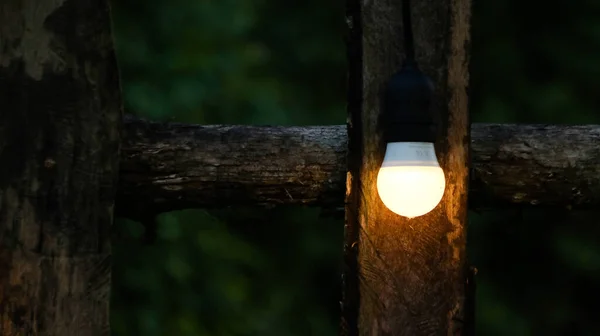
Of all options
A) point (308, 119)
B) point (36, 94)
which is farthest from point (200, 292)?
point (36, 94)

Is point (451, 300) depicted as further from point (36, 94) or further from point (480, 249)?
point (480, 249)

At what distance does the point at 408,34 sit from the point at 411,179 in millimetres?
226

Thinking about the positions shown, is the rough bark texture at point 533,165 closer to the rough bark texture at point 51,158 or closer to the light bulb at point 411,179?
the light bulb at point 411,179

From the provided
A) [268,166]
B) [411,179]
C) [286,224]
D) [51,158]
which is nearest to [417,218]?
[411,179]

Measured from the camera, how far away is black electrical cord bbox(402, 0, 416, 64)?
1.30m

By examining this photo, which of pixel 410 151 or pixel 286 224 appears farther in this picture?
pixel 286 224

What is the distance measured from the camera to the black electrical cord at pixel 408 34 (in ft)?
4.26

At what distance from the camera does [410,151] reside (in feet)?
4.06

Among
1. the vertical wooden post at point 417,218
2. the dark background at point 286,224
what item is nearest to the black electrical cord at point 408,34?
the vertical wooden post at point 417,218

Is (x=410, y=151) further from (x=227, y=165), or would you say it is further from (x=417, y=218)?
(x=227, y=165)

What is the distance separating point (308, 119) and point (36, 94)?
1279 millimetres

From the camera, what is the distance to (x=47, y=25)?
1296mm

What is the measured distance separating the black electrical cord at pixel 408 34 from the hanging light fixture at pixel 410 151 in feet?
0.09

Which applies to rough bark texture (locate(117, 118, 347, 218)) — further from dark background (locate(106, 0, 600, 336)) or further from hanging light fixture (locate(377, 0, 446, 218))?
dark background (locate(106, 0, 600, 336))
